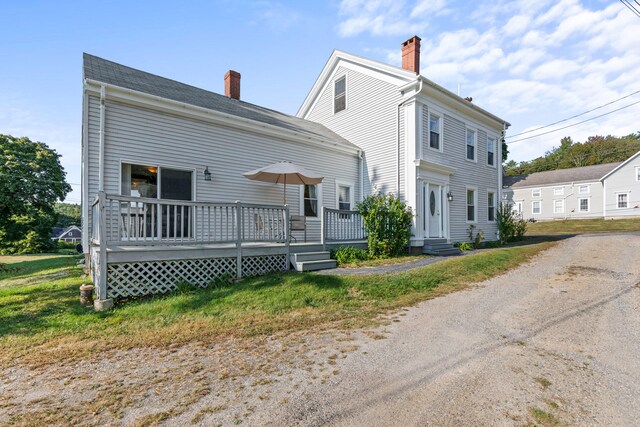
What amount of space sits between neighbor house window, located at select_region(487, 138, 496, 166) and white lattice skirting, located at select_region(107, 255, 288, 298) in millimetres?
13278

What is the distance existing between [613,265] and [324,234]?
7742 millimetres

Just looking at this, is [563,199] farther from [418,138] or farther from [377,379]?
[377,379]

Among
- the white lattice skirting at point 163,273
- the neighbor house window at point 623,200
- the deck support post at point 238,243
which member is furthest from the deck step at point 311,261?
the neighbor house window at point 623,200

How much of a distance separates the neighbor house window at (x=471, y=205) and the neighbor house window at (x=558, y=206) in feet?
89.7

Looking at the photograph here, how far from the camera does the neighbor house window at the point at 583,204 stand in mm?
32094

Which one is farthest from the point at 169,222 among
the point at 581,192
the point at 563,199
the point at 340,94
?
the point at 581,192

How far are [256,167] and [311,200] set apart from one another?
243 cm

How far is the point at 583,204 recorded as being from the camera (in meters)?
32.3

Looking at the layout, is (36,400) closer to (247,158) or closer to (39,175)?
(247,158)

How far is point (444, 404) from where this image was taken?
8.31 feet

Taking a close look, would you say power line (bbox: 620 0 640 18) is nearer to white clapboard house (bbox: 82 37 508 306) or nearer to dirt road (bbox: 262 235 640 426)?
white clapboard house (bbox: 82 37 508 306)

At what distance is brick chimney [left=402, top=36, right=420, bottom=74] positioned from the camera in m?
12.1

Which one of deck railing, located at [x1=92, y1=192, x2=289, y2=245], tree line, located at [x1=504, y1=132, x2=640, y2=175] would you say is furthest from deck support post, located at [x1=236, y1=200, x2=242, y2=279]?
tree line, located at [x1=504, y1=132, x2=640, y2=175]

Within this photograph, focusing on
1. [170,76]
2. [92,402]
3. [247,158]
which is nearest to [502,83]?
[247,158]
